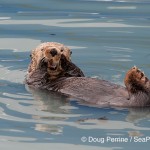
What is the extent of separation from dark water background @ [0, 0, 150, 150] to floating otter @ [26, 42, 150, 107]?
0.11m

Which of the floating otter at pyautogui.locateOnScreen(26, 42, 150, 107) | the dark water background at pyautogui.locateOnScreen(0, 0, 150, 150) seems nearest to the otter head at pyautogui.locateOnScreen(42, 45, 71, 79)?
the floating otter at pyautogui.locateOnScreen(26, 42, 150, 107)

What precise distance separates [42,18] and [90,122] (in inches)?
183

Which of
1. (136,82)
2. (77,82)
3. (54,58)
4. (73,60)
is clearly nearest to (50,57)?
(54,58)

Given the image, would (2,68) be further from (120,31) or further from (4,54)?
(120,31)

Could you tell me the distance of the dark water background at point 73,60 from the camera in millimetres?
6973

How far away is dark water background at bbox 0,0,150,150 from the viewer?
6.97 m

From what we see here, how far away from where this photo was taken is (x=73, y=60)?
9727 mm

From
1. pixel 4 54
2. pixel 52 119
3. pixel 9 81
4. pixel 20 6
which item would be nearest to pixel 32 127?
pixel 52 119

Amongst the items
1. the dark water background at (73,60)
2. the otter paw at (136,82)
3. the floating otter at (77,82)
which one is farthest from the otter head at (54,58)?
the otter paw at (136,82)

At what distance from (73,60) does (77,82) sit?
1520 mm

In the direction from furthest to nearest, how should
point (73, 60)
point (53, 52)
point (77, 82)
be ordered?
point (73, 60) → point (53, 52) → point (77, 82)

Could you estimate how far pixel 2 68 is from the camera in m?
9.24

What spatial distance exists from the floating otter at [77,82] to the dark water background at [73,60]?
0.35ft

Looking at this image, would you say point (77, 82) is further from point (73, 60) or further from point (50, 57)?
point (73, 60)
